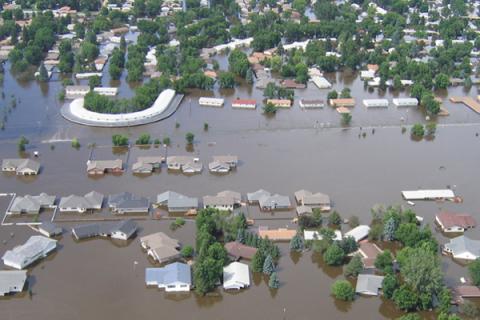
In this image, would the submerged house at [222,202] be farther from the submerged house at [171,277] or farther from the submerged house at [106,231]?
the submerged house at [171,277]

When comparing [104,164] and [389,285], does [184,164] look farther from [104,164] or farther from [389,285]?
[389,285]

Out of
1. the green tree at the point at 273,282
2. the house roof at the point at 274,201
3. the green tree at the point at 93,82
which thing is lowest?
the green tree at the point at 273,282

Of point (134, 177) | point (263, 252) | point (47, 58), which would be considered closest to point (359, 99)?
point (134, 177)

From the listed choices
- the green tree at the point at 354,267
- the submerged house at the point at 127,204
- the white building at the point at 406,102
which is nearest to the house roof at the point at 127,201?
the submerged house at the point at 127,204

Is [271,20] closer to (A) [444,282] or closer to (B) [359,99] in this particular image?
(B) [359,99]

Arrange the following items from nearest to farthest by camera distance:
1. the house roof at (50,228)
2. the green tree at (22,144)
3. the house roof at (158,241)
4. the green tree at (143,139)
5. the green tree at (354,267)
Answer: the green tree at (354,267) → the house roof at (158,241) → the house roof at (50,228) → the green tree at (22,144) → the green tree at (143,139)

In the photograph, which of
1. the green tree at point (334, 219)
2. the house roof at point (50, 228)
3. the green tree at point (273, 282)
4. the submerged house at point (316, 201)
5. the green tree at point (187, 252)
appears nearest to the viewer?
the green tree at point (273, 282)

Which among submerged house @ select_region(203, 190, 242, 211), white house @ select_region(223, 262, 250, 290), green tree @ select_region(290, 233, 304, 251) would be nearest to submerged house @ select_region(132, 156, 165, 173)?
submerged house @ select_region(203, 190, 242, 211)
